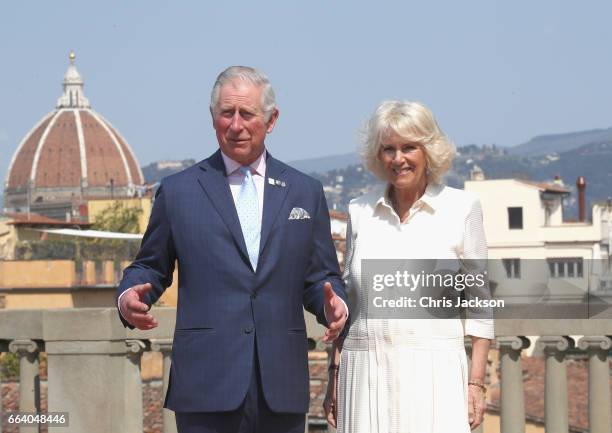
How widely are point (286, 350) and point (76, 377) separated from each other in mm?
2583

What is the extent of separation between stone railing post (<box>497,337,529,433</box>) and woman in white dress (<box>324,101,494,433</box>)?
6.05 ft

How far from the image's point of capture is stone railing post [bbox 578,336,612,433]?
718 cm

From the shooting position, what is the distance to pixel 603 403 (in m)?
7.29

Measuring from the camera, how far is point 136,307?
5035 millimetres

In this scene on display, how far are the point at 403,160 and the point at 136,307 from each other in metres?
1.13

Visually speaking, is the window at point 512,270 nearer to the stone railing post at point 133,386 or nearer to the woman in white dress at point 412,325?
the stone railing post at point 133,386

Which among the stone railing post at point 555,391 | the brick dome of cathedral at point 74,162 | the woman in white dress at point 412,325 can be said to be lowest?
the stone railing post at point 555,391

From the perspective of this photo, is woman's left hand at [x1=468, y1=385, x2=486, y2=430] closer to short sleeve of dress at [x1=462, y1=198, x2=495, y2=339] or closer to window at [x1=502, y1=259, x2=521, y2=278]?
short sleeve of dress at [x1=462, y1=198, x2=495, y2=339]

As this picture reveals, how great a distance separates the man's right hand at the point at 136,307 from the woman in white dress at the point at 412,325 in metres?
0.81

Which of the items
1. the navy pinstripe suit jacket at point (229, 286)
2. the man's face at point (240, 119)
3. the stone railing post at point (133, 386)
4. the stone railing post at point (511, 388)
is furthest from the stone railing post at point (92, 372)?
the man's face at point (240, 119)

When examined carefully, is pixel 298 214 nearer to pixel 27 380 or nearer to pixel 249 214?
pixel 249 214

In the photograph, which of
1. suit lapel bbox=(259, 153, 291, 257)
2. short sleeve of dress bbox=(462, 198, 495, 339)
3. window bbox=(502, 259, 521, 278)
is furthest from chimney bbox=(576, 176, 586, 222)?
suit lapel bbox=(259, 153, 291, 257)

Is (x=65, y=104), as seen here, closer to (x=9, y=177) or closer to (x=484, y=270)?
(x=9, y=177)

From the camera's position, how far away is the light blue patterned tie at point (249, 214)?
5.17 metres
